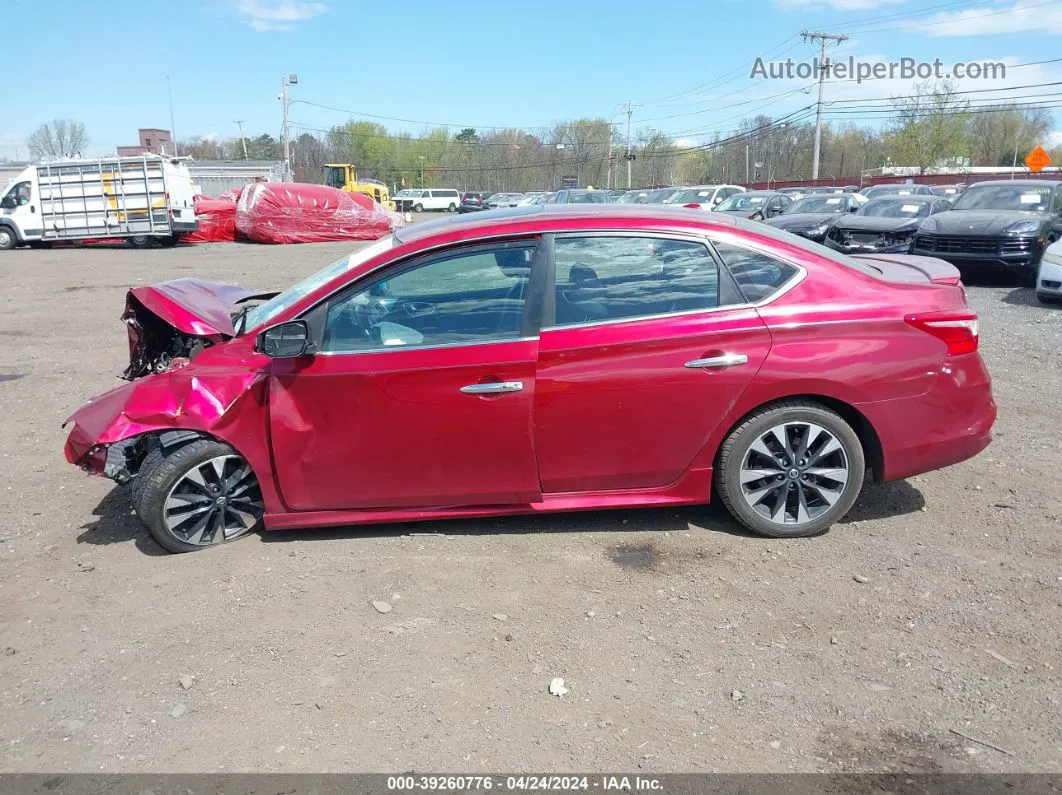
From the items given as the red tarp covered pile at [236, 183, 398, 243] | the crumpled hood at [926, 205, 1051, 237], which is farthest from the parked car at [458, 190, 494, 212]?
the crumpled hood at [926, 205, 1051, 237]

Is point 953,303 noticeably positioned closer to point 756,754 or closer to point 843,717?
point 843,717

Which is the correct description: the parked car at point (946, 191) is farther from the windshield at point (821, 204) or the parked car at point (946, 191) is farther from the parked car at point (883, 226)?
the parked car at point (883, 226)

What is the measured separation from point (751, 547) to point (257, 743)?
2.54 meters

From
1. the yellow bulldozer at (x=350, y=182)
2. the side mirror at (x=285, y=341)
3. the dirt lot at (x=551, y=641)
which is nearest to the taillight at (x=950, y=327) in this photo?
the dirt lot at (x=551, y=641)

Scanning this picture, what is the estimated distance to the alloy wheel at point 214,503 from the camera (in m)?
4.13

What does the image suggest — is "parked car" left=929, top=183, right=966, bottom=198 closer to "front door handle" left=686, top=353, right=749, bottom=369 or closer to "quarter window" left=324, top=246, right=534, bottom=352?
"front door handle" left=686, top=353, right=749, bottom=369

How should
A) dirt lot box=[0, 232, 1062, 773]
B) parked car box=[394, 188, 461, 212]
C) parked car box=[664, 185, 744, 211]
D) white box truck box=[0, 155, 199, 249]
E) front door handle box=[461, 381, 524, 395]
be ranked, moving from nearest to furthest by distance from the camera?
1. dirt lot box=[0, 232, 1062, 773]
2. front door handle box=[461, 381, 524, 395]
3. white box truck box=[0, 155, 199, 249]
4. parked car box=[664, 185, 744, 211]
5. parked car box=[394, 188, 461, 212]

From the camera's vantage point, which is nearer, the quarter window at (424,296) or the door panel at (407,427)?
the door panel at (407,427)

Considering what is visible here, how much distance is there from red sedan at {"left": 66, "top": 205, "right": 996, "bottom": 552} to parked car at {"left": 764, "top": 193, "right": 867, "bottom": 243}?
563 inches

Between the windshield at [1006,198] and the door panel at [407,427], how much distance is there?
13668 mm

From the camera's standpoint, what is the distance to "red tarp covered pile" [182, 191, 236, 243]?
95.0 ft

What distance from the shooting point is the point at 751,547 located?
4.14 m

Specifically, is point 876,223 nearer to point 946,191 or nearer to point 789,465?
point 789,465

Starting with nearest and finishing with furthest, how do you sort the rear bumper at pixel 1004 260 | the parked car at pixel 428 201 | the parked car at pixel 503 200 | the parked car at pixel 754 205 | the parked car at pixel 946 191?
1. the rear bumper at pixel 1004 260
2. the parked car at pixel 754 205
3. the parked car at pixel 946 191
4. the parked car at pixel 503 200
5. the parked car at pixel 428 201
